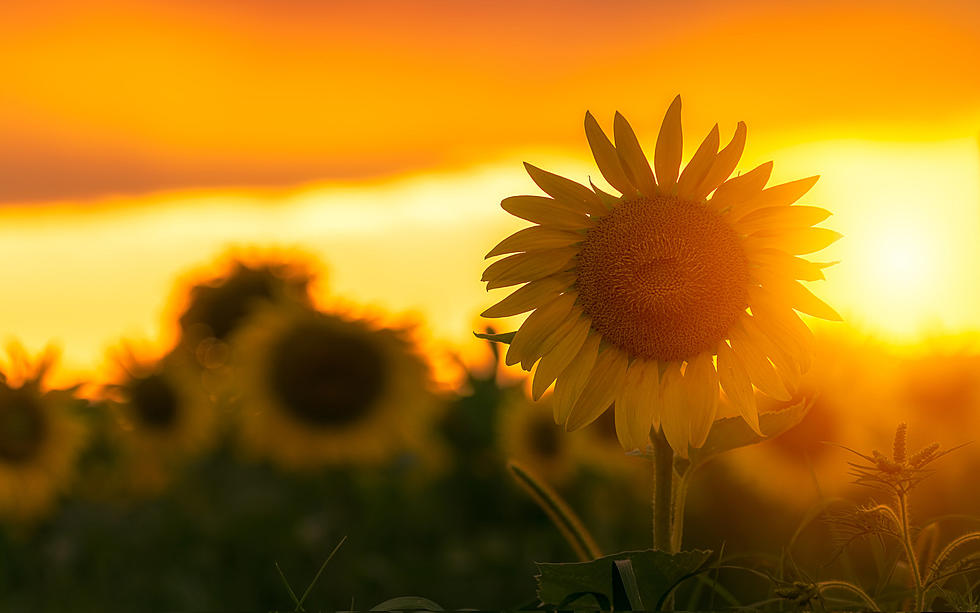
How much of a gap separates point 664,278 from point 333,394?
4.77 m

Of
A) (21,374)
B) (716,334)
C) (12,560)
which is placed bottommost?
(12,560)

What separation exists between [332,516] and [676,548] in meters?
4.29

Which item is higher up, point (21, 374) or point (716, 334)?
point (716, 334)

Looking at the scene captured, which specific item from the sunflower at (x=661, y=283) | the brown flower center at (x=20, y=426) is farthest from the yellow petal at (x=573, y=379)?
the brown flower center at (x=20, y=426)

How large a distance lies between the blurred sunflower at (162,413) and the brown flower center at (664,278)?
5.57m

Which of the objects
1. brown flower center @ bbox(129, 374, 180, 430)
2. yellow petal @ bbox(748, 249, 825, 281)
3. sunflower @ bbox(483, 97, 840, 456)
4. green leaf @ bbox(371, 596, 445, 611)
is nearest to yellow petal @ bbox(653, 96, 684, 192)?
sunflower @ bbox(483, 97, 840, 456)

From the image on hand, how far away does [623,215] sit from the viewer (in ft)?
6.73

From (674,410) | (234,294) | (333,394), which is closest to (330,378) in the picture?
(333,394)

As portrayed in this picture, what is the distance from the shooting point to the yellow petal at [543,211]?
6.47ft

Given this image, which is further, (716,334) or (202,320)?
(202,320)

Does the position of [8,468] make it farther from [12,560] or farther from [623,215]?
[623,215]

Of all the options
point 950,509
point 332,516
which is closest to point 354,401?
point 332,516

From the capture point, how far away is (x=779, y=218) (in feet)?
6.40

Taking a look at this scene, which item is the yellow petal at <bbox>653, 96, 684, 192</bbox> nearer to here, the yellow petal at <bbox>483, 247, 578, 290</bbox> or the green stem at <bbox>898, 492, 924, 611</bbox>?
the yellow petal at <bbox>483, 247, 578, 290</bbox>
